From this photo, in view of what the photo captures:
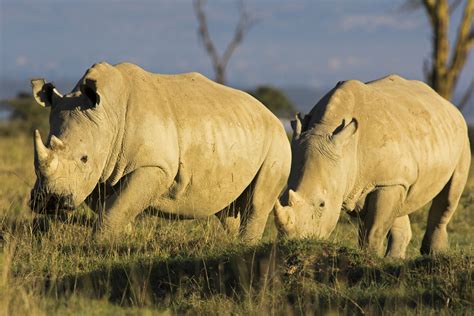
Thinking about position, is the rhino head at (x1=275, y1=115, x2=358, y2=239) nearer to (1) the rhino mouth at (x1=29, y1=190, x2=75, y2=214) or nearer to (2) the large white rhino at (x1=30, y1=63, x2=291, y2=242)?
(2) the large white rhino at (x1=30, y1=63, x2=291, y2=242)

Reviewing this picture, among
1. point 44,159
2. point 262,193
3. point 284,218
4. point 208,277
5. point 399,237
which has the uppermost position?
point 44,159

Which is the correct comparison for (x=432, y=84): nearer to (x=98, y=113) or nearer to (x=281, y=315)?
(x=98, y=113)

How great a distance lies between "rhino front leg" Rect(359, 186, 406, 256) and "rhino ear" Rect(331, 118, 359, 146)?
0.76 meters

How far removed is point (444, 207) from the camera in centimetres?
1208

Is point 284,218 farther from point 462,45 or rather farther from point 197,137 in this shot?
point 462,45

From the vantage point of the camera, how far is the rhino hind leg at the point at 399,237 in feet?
37.5

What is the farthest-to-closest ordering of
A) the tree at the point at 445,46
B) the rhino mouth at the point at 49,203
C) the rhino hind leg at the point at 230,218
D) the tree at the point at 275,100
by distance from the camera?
the tree at the point at 275,100
the tree at the point at 445,46
the rhino hind leg at the point at 230,218
the rhino mouth at the point at 49,203

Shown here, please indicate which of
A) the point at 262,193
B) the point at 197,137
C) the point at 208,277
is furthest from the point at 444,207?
the point at 208,277

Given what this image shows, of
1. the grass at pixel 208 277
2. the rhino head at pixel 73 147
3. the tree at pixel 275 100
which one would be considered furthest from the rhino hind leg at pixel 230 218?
the tree at pixel 275 100

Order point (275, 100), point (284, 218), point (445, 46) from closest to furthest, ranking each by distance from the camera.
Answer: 1. point (284, 218)
2. point (445, 46)
3. point (275, 100)

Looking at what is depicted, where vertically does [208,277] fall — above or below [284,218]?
below

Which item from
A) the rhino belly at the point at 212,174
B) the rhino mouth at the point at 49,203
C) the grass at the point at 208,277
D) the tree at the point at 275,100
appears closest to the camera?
the grass at the point at 208,277

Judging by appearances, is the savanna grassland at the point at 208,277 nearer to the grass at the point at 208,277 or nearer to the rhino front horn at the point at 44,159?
the grass at the point at 208,277

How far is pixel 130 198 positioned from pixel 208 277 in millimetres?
1219
